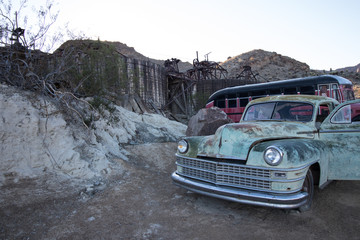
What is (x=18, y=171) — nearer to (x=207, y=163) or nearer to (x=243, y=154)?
(x=207, y=163)

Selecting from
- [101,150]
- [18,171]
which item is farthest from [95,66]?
[18,171]

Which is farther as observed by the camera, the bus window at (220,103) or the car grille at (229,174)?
the bus window at (220,103)

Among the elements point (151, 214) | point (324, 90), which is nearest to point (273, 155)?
point (151, 214)

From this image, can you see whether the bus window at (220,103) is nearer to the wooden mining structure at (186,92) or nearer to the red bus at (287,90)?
the red bus at (287,90)

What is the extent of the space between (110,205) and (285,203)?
2524mm

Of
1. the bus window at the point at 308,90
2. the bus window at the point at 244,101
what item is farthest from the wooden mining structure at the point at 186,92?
the bus window at the point at 308,90

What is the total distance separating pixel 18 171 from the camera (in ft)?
13.4

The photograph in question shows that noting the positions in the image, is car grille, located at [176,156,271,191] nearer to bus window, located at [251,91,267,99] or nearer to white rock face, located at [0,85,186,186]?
white rock face, located at [0,85,186,186]

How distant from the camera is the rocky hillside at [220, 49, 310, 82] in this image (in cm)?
4036

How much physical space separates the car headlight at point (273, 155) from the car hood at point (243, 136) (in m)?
0.27

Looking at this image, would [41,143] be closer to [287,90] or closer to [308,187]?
[308,187]

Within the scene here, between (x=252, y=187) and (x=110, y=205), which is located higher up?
(x=252, y=187)

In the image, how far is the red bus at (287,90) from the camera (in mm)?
10594

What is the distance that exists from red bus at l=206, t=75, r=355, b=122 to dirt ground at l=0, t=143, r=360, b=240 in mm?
7468
